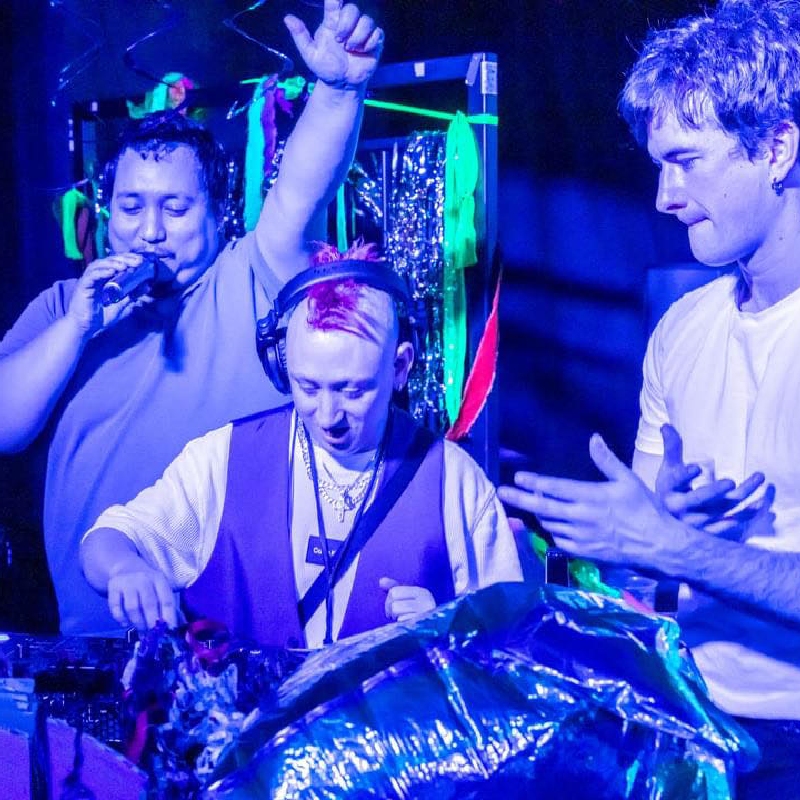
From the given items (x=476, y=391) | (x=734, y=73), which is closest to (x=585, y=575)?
(x=476, y=391)

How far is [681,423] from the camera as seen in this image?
167 cm

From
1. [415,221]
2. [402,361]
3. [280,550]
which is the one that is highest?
[415,221]

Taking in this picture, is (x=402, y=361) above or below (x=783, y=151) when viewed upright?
below

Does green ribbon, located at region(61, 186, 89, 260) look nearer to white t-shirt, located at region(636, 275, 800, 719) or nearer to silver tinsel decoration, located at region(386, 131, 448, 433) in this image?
silver tinsel decoration, located at region(386, 131, 448, 433)

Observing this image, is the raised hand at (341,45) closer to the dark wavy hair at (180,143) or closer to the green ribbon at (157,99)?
the dark wavy hair at (180,143)

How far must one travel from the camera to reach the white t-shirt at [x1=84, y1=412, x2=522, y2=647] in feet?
5.86

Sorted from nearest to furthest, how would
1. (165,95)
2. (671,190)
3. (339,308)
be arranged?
(671,190) → (339,308) → (165,95)

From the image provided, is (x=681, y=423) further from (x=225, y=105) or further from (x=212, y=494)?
(x=225, y=105)

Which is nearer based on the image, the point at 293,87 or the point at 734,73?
the point at 734,73

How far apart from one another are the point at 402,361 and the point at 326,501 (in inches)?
11.3

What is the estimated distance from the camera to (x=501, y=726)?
0.99 m

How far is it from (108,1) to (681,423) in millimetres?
1618

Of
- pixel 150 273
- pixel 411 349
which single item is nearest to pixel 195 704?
pixel 411 349

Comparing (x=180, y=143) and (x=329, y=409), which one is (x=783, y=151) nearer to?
(x=329, y=409)
